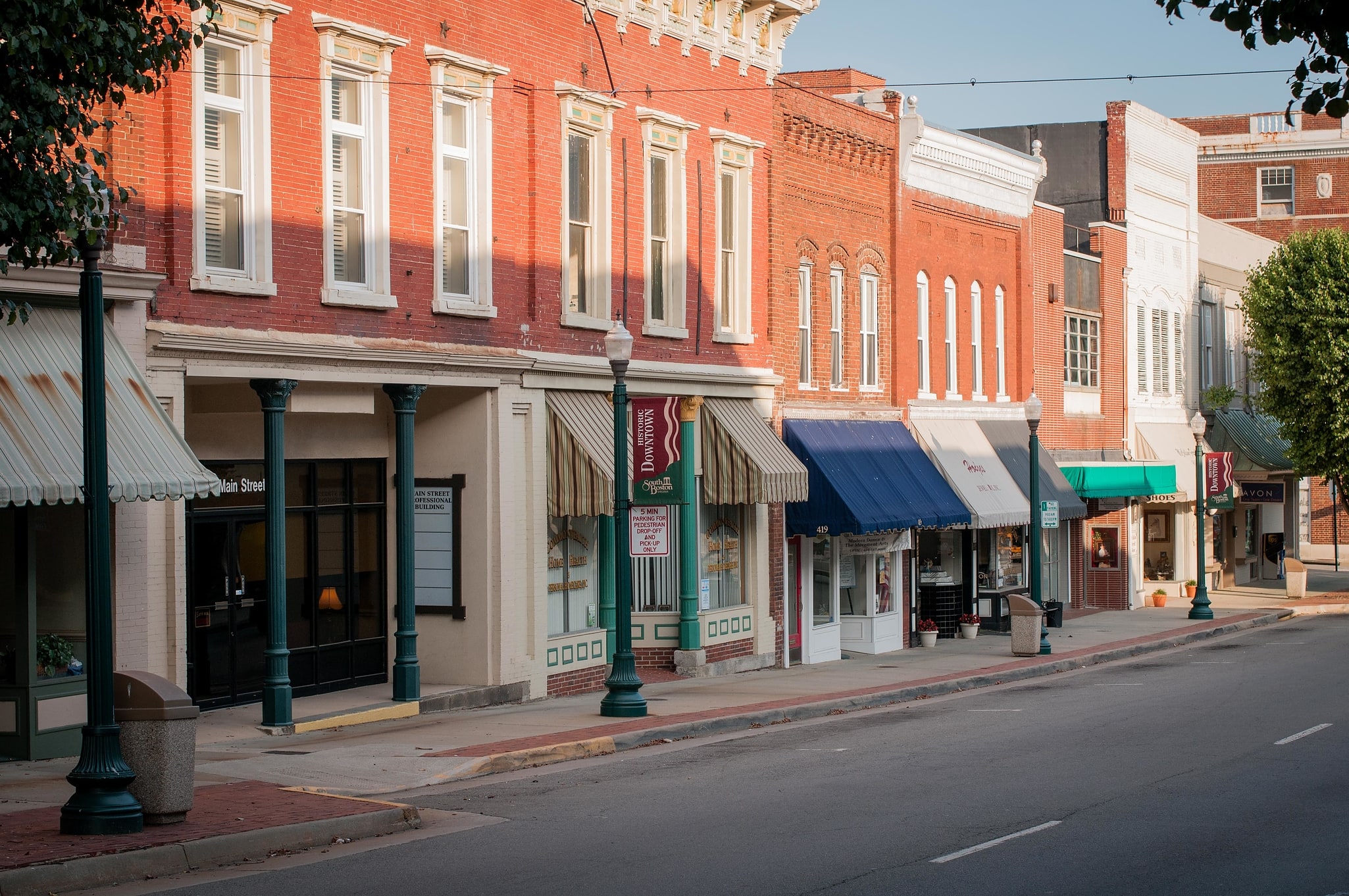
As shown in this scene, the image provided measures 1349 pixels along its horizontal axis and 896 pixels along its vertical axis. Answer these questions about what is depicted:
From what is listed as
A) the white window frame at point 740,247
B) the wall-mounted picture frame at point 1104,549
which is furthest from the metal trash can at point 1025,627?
the wall-mounted picture frame at point 1104,549

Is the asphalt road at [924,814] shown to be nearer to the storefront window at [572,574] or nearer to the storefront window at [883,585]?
the storefront window at [572,574]

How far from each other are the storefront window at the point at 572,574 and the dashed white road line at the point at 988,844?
986cm

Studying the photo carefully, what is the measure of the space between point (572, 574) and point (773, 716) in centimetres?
377

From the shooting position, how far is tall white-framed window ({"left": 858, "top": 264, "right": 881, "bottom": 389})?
28.1 metres

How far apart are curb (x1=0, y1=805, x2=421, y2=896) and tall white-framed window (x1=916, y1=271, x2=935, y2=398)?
1994 cm

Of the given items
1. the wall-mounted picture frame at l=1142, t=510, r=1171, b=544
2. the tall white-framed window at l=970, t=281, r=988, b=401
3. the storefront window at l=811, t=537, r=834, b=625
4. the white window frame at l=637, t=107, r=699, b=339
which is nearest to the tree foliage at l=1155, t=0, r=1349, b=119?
the white window frame at l=637, t=107, r=699, b=339

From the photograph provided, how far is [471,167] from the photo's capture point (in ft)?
61.7

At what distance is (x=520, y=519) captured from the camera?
19359 millimetres

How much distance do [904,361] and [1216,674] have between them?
846 cm

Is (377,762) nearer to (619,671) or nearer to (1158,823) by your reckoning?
(619,671)

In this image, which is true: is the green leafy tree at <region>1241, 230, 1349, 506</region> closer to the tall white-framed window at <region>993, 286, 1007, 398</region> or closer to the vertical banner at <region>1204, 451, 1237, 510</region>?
the vertical banner at <region>1204, 451, 1237, 510</region>

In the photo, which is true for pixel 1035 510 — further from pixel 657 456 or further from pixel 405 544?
pixel 405 544

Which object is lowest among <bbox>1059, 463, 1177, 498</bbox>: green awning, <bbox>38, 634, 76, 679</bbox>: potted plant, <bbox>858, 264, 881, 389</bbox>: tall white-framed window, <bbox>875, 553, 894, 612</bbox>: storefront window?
<bbox>875, 553, 894, 612</bbox>: storefront window

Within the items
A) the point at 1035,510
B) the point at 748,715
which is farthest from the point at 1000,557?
the point at 748,715
